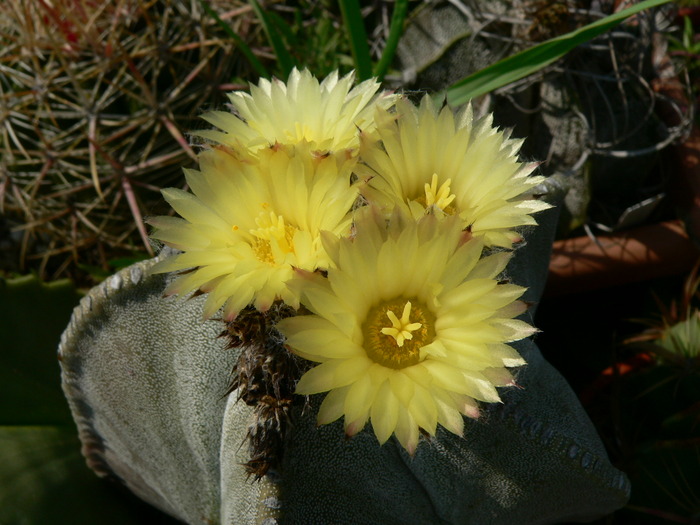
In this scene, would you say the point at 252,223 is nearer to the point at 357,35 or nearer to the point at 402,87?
the point at 402,87

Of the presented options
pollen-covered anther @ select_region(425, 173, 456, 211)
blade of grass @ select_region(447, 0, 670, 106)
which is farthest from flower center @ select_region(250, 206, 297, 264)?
blade of grass @ select_region(447, 0, 670, 106)

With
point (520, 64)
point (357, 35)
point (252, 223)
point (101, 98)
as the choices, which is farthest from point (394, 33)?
point (252, 223)

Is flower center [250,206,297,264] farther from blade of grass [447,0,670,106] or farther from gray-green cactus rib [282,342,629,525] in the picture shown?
blade of grass [447,0,670,106]

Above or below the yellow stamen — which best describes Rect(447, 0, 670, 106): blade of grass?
above

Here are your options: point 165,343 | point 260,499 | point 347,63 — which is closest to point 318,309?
point 260,499

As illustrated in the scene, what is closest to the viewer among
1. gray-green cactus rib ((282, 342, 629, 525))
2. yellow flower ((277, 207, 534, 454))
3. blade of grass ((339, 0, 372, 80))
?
yellow flower ((277, 207, 534, 454))

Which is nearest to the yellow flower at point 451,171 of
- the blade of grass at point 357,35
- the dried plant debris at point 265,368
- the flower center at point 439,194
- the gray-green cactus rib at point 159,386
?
the flower center at point 439,194

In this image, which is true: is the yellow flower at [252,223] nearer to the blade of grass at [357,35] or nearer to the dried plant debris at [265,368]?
the dried plant debris at [265,368]
